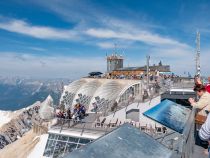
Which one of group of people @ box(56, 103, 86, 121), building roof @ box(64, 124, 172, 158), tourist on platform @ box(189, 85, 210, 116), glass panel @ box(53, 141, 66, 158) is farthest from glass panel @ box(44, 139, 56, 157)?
building roof @ box(64, 124, 172, 158)

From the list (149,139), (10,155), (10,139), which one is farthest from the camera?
(10,139)

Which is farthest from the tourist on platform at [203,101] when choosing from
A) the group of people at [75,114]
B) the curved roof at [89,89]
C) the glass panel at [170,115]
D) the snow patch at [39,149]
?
the curved roof at [89,89]

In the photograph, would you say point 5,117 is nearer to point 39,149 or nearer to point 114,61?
point 114,61

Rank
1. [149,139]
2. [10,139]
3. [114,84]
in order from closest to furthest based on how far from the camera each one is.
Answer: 1. [149,139]
2. [114,84]
3. [10,139]

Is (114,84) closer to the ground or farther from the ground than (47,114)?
farther from the ground

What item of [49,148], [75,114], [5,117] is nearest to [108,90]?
[75,114]

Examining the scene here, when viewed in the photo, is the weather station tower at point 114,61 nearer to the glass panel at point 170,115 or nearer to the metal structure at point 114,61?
the metal structure at point 114,61

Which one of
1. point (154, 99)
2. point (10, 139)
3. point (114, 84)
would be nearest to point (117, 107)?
point (154, 99)

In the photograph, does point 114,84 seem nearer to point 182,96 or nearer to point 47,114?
point 47,114
